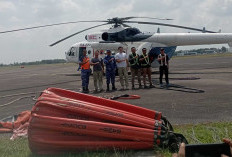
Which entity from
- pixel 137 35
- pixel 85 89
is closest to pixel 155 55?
pixel 137 35

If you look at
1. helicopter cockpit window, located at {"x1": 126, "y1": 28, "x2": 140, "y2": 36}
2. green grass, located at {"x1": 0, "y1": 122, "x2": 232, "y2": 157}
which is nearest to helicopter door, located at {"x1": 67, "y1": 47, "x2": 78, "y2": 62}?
helicopter cockpit window, located at {"x1": 126, "y1": 28, "x2": 140, "y2": 36}

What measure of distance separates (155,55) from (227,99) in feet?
40.0

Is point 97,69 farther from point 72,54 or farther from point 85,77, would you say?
point 72,54

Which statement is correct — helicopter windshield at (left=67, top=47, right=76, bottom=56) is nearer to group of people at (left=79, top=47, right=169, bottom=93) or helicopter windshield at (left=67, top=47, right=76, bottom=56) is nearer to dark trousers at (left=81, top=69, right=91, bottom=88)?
group of people at (left=79, top=47, right=169, bottom=93)

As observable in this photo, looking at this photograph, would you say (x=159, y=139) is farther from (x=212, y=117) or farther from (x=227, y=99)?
(x=227, y=99)

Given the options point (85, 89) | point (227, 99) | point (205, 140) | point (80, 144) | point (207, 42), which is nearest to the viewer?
point (80, 144)

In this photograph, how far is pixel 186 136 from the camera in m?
5.26

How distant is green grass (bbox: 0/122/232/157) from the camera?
461 centimetres

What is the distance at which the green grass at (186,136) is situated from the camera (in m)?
4.61

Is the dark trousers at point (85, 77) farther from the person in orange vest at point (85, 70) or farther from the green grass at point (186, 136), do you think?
the green grass at point (186, 136)

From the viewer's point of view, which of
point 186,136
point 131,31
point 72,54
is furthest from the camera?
point 72,54

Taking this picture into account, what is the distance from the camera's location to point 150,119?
509cm

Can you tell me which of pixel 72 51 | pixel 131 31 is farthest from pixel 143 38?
pixel 72 51

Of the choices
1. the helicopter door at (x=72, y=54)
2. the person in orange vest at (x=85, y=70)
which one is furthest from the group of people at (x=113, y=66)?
the helicopter door at (x=72, y=54)
